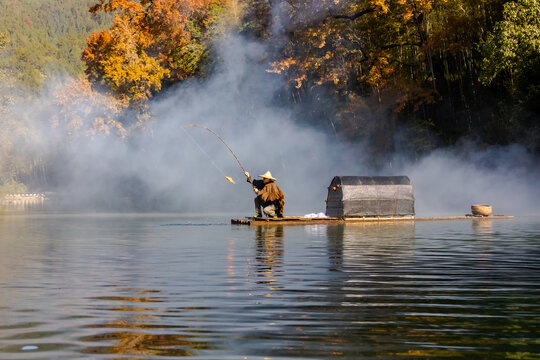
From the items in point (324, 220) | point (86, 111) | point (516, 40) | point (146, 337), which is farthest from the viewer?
point (86, 111)

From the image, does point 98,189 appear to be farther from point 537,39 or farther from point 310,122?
point 537,39

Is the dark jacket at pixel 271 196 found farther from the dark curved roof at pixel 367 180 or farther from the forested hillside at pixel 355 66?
the forested hillside at pixel 355 66

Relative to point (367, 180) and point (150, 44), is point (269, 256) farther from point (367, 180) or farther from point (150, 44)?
point (150, 44)

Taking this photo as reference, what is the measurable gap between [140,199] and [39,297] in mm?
57618

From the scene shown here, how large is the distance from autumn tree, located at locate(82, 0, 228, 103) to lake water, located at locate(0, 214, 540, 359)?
41498mm

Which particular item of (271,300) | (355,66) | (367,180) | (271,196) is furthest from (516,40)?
(271,300)

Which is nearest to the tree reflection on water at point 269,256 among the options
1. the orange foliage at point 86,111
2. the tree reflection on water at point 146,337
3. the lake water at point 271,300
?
the lake water at point 271,300

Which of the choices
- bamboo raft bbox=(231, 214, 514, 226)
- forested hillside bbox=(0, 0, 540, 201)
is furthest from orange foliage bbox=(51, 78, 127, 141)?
bamboo raft bbox=(231, 214, 514, 226)

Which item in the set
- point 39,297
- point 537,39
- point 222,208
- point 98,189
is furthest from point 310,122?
point 39,297

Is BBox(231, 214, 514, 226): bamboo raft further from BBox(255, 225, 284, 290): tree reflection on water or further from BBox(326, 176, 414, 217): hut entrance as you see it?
BBox(255, 225, 284, 290): tree reflection on water

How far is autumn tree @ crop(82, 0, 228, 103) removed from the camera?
63.6 meters

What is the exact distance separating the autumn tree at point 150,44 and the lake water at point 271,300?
41.5 meters

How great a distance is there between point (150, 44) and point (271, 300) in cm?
5769

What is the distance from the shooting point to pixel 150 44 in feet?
220
